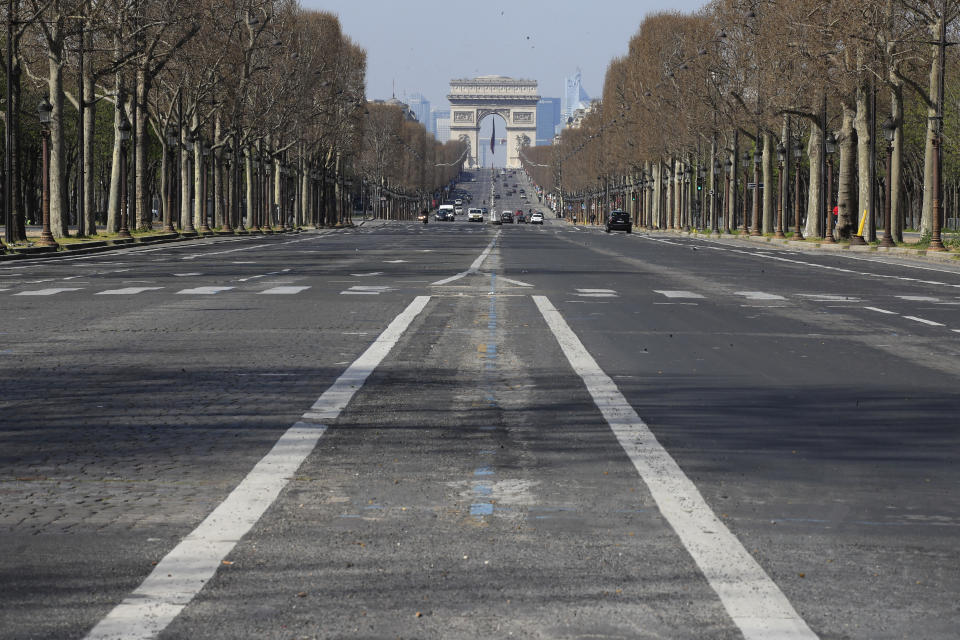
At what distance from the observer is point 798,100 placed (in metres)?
67.1

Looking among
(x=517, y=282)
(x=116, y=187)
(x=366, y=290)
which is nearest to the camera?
(x=366, y=290)

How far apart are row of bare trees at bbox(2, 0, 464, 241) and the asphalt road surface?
3171 centimetres

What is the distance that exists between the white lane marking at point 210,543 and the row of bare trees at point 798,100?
4142 centimetres

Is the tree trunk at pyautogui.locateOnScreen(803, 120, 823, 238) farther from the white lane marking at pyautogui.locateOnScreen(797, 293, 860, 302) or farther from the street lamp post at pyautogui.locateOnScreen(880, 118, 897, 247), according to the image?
the white lane marking at pyautogui.locateOnScreen(797, 293, 860, 302)

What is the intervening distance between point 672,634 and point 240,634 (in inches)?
52.0

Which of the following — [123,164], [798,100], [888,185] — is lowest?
[888,185]

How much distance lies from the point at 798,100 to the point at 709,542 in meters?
62.9

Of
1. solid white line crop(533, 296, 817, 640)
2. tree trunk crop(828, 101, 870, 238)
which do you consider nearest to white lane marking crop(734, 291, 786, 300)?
solid white line crop(533, 296, 817, 640)

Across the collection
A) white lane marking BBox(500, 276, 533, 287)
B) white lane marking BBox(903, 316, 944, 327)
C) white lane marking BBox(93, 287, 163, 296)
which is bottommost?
white lane marking BBox(903, 316, 944, 327)

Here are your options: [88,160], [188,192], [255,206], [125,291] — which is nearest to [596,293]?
[125,291]

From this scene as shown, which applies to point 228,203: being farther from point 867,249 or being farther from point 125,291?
point 125,291

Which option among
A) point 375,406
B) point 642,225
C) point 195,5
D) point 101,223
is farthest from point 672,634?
point 642,225

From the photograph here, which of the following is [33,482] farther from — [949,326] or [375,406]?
[949,326]

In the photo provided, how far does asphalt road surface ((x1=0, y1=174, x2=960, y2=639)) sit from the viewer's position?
5.27 meters
